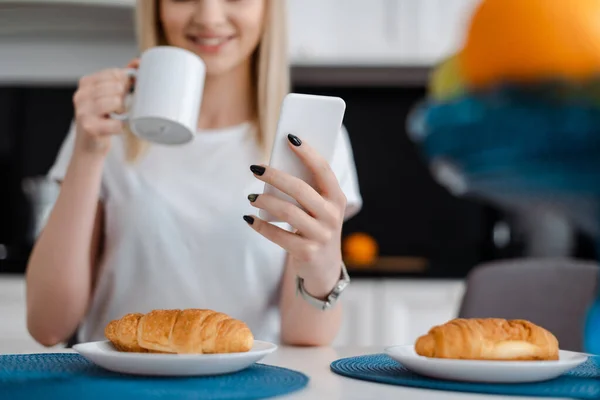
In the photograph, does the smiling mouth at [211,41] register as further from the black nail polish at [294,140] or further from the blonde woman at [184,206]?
the black nail polish at [294,140]

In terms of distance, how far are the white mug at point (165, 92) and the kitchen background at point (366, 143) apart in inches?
57.2

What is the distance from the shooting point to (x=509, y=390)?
1.98 feet

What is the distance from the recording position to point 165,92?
3.50ft

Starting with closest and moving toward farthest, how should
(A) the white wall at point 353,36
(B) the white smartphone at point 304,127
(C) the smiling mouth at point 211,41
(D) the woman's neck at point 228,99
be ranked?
(B) the white smartphone at point 304,127 → (C) the smiling mouth at point 211,41 → (D) the woman's neck at point 228,99 → (A) the white wall at point 353,36

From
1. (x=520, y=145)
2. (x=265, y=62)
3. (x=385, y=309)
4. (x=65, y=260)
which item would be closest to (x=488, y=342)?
(x=520, y=145)

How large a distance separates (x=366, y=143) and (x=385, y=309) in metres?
0.94

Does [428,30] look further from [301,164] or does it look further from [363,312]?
[301,164]

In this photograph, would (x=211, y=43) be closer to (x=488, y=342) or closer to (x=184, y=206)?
(x=184, y=206)

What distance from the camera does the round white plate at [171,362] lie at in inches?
24.6

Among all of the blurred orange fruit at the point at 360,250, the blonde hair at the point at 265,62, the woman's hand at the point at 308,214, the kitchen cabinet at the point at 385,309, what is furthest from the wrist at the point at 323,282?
the blurred orange fruit at the point at 360,250

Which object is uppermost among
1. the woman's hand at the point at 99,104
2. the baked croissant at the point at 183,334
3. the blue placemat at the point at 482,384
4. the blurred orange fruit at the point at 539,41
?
the woman's hand at the point at 99,104

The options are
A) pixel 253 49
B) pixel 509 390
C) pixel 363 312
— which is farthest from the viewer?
pixel 363 312

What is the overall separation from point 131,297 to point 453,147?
1081mm

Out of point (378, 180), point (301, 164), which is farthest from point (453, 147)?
point (378, 180)
